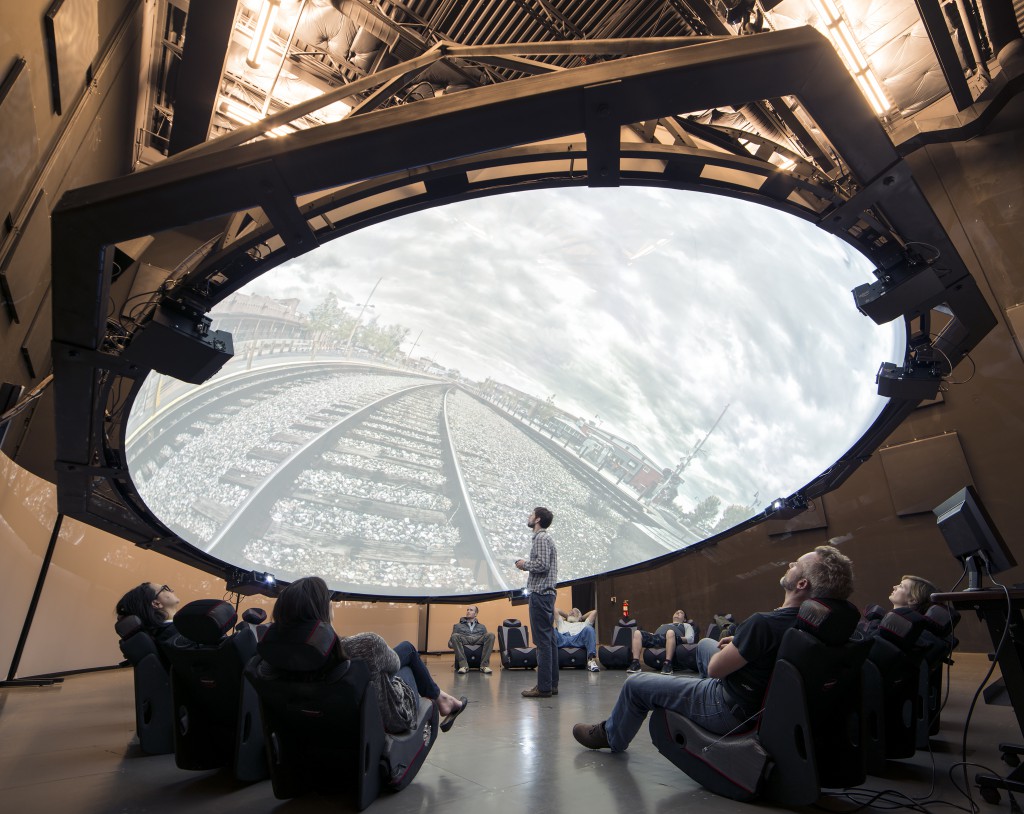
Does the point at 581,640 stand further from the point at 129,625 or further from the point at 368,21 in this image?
the point at 368,21

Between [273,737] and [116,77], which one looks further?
[116,77]

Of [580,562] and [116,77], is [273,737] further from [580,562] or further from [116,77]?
[580,562]

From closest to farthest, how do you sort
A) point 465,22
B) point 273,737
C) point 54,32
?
point 273,737 < point 54,32 < point 465,22

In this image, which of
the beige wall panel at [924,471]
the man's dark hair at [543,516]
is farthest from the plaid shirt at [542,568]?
the beige wall panel at [924,471]

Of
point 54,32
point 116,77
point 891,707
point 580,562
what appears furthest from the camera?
point 580,562

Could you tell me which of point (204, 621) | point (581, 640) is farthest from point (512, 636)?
point (204, 621)

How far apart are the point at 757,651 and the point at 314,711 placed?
4.98 ft

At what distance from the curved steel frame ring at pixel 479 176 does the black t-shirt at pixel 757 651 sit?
1.92 m

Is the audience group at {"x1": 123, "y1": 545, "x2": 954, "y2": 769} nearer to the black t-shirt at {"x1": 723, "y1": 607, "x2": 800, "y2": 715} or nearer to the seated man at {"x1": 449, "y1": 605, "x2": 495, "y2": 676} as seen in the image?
the black t-shirt at {"x1": 723, "y1": 607, "x2": 800, "y2": 715}

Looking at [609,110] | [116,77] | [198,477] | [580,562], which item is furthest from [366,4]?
[580,562]

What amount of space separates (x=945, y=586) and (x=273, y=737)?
7557 millimetres

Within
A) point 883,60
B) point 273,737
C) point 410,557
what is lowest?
point 273,737

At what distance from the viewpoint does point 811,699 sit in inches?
66.1

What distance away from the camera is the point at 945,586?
19.9 ft
